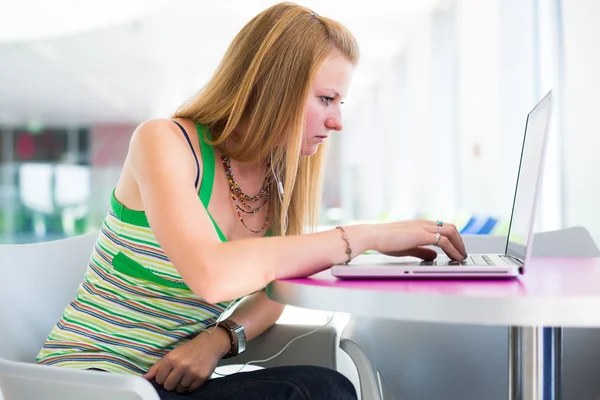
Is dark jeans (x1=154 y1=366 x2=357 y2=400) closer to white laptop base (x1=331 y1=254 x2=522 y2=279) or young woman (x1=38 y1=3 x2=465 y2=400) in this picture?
young woman (x1=38 y1=3 x2=465 y2=400)

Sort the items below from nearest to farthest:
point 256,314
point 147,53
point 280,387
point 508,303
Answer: point 508,303 → point 280,387 → point 256,314 → point 147,53

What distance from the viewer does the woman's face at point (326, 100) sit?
1.38 meters

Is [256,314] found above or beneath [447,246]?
beneath

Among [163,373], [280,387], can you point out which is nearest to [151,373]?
[163,373]

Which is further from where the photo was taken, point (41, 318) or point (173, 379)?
point (41, 318)

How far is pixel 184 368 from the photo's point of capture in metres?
1.21

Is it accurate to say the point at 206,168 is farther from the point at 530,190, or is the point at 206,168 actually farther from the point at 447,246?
the point at 530,190

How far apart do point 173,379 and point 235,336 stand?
0.63ft

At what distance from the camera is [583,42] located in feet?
11.7

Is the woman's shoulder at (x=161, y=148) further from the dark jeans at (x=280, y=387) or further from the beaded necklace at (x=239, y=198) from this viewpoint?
the dark jeans at (x=280, y=387)

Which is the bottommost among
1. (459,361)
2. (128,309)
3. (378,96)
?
(459,361)

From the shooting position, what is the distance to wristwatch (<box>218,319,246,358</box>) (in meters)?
1.36

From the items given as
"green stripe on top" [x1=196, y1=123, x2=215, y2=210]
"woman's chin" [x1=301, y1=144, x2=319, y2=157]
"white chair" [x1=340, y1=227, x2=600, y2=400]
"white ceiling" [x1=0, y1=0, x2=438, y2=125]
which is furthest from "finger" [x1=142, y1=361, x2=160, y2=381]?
"white ceiling" [x1=0, y1=0, x2=438, y2=125]

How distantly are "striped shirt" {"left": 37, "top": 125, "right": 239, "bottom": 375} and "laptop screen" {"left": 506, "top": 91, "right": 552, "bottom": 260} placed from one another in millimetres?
576
